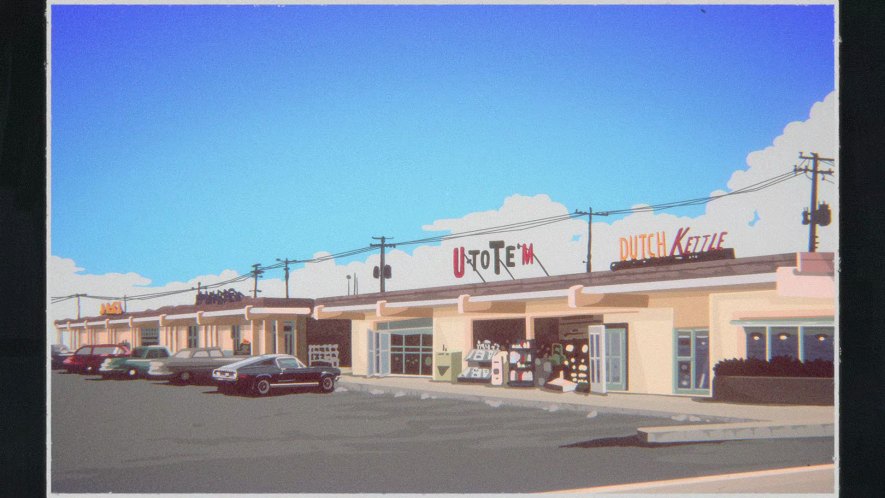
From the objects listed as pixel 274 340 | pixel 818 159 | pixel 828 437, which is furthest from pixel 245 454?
pixel 274 340

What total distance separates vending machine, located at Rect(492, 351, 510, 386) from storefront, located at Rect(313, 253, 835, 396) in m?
0.47

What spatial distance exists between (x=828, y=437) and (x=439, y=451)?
595cm

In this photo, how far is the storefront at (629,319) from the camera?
700 inches

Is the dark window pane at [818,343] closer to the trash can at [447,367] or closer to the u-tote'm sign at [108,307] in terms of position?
the trash can at [447,367]

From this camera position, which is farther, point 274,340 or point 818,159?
point 274,340

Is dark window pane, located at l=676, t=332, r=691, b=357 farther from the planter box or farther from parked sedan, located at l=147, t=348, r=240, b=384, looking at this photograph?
parked sedan, located at l=147, t=348, r=240, b=384

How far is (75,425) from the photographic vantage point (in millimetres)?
15438

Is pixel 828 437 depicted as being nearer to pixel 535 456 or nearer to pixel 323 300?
pixel 535 456

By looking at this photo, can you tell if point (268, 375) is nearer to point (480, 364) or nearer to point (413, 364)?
point (480, 364)

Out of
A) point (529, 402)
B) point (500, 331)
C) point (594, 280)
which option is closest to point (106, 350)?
point (500, 331)

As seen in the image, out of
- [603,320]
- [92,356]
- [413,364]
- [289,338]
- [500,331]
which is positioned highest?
[603,320]

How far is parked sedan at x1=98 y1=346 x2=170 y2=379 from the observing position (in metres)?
29.6

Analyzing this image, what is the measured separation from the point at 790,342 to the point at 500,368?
28.0 feet

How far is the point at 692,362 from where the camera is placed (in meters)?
20.4
